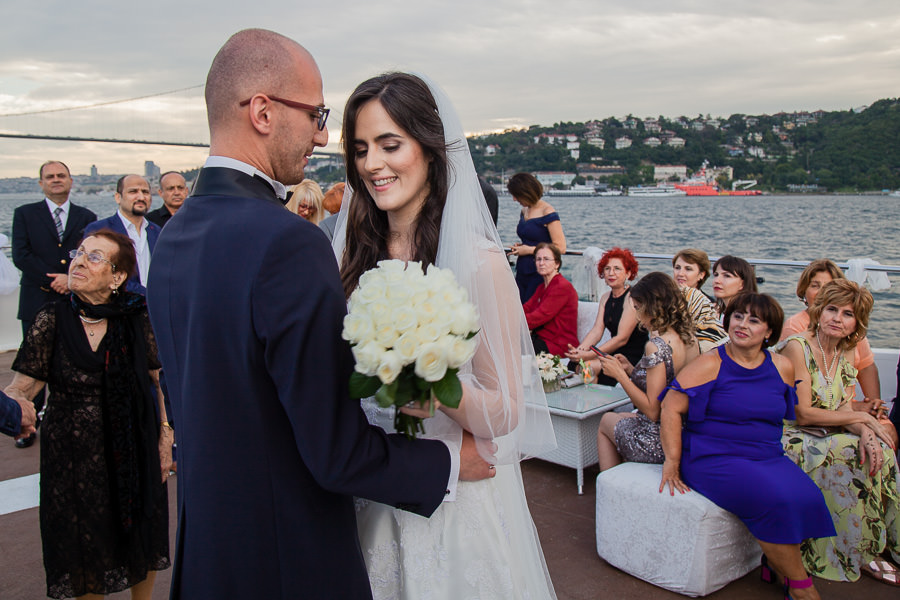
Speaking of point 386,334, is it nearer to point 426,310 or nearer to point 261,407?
point 426,310

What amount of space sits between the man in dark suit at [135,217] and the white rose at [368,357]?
4.61 meters

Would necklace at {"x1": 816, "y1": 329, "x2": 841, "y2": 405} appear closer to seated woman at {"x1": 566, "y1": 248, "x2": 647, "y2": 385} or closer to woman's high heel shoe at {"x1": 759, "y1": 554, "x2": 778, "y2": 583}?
woman's high heel shoe at {"x1": 759, "y1": 554, "x2": 778, "y2": 583}

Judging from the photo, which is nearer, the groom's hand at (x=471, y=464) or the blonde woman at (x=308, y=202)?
the groom's hand at (x=471, y=464)

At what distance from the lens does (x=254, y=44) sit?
1400 millimetres

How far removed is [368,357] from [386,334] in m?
0.06

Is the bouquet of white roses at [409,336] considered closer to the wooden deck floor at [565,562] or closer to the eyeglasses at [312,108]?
the eyeglasses at [312,108]

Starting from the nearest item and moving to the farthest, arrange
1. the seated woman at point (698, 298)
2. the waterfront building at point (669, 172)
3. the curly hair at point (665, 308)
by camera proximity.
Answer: the curly hair at point (665, 308) < the seated woman at point (698, 298) < the waterfront building at point (669, 172)

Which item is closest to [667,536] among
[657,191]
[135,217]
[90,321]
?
[90,321]

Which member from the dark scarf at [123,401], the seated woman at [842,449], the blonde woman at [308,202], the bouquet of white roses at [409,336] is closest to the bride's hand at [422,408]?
the bouquet of white roses at [409,336]

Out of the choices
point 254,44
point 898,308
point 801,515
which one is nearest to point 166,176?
point 254,44

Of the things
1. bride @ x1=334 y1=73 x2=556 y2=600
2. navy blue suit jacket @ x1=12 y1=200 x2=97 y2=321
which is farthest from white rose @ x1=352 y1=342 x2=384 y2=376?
navy blue suit jacket @ x1=12 y1=200 x2=97 y2=321

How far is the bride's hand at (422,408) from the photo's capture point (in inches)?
55.4

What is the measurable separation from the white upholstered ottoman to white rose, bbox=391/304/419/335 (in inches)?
92.9

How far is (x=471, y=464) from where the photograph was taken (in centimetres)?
167
